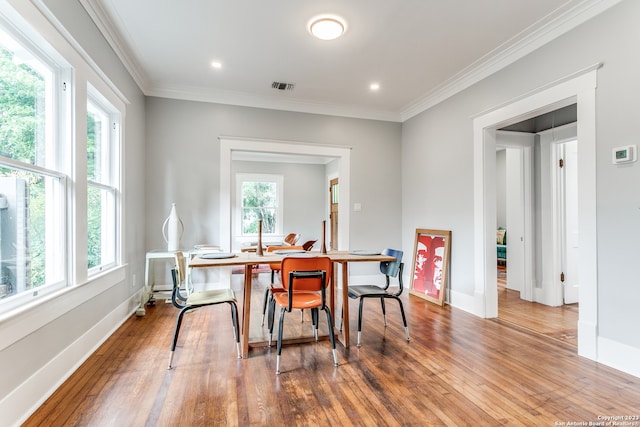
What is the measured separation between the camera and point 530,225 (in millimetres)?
4324

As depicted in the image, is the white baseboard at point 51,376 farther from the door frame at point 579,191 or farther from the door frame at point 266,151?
the door frame at point 579,191

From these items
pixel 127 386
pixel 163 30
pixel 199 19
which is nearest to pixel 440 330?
pixel 127 386

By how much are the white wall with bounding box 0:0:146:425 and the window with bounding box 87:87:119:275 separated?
0.50 feet

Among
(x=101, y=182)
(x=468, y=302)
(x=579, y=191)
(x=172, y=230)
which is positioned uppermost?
(x=101, y=182)

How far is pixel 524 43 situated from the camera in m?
3.06

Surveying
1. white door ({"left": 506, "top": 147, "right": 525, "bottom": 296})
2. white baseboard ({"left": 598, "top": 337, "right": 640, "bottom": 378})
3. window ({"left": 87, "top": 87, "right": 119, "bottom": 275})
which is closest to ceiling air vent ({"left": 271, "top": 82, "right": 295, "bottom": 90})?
window ({"left": 87, "top": 87, "right": 119, "bottom": 275})

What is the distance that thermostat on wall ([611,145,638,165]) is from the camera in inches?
88.9

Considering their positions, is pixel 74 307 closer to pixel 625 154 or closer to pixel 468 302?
pixel 468 302

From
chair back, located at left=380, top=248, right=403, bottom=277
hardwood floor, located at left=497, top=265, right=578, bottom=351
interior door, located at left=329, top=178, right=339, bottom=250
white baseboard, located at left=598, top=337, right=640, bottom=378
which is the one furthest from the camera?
interior door, located at left=329, top=178, right=339, bottom=250

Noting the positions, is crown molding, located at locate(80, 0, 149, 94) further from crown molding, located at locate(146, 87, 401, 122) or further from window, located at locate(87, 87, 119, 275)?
window, located at locate(87, 87, 119, 275)

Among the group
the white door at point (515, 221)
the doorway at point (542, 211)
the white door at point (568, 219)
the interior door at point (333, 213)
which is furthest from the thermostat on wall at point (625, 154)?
the interior door at point (333, 213)

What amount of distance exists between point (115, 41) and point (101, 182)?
4.52 feet

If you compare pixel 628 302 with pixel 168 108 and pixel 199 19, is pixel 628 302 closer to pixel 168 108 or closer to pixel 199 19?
pixel 199 19

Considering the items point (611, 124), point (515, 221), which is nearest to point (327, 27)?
point (611, 124)
